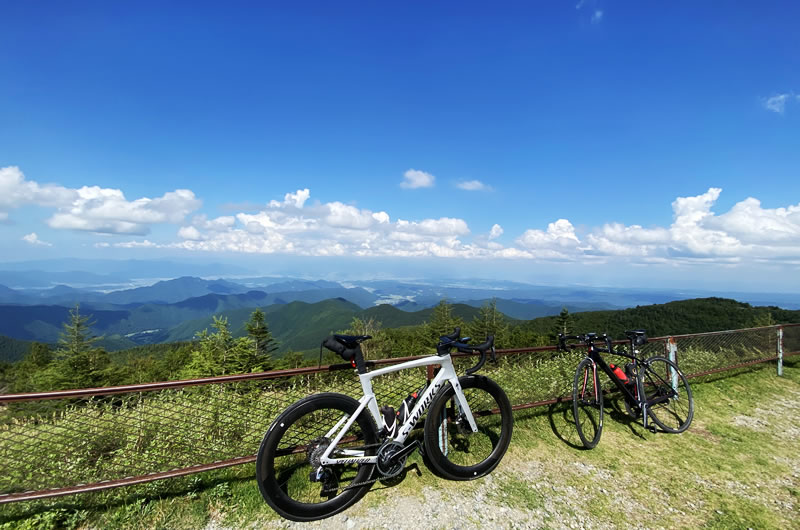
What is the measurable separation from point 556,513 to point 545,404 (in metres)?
2.12

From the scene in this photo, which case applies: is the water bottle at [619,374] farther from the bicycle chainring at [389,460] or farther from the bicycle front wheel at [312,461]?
the bicycle front wheel at [312,461]

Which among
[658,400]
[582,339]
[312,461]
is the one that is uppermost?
[582,339]

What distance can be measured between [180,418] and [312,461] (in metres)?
2.14

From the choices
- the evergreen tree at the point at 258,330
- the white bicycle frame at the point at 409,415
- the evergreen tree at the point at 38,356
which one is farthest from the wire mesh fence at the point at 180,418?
the evergreen tree at the point at 38,356

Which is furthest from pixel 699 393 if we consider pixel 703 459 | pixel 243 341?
pixel 243 341

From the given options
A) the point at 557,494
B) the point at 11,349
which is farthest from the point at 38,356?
the point at 11,349

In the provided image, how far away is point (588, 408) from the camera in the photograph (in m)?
5.41

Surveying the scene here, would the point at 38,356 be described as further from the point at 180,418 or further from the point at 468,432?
the point at 468,432

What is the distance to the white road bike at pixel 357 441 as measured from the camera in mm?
3285

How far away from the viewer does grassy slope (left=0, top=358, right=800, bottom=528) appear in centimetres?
331

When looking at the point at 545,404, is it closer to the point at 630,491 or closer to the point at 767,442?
the point at 630,491

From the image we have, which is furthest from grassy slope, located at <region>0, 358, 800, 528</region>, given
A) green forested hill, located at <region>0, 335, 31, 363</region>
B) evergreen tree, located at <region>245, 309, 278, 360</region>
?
green forested hill, located at <region>0, 335, 31, 363</region>

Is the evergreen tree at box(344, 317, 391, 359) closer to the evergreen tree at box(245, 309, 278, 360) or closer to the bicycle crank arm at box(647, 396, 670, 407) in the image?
the evergreen tree at box(245, 309, 278, 360)

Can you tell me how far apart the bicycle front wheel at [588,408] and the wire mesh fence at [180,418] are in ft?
1.57
